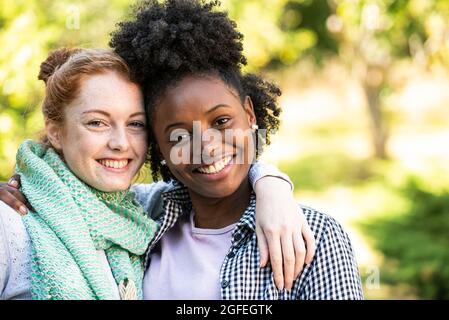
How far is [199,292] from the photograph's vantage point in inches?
89.4

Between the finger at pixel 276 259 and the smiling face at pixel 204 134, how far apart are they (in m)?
0.31

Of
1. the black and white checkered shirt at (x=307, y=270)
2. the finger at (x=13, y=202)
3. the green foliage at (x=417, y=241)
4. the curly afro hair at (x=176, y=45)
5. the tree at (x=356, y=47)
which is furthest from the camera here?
the tree at (x=356, y=47)

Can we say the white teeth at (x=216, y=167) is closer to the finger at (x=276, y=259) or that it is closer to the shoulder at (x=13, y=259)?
the finger at (x=276, y=259)

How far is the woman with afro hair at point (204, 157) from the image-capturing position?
2199 millimetres

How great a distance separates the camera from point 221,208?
250 cm

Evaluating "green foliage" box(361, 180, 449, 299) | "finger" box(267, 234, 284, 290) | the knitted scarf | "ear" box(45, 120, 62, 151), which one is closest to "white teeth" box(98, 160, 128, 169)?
the knitted scarf

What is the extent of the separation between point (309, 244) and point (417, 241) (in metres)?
5.93

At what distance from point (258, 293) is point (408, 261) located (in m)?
5.64

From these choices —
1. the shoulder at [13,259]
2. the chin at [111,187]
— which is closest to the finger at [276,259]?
the chin at [111,187]

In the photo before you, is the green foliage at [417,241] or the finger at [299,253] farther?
the green foliage at [417,241]

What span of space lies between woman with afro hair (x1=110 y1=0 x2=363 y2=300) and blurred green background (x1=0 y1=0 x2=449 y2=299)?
0.67 meters

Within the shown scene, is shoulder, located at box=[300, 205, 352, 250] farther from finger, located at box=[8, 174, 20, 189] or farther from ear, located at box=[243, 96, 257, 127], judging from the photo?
finger, located at box=[8, 174, 20, 189]

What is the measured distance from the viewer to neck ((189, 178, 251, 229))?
249cm
